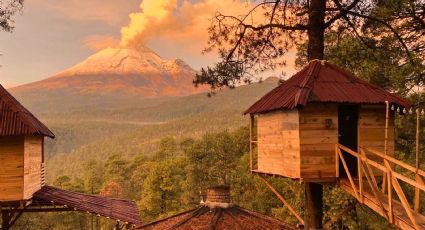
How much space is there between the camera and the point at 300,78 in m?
15.3

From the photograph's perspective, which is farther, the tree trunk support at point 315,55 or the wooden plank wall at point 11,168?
the wooden plank wall at point 11,168

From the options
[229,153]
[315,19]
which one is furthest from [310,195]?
[229,153]

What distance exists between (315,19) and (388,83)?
9.98m

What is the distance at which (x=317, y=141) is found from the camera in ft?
45.5

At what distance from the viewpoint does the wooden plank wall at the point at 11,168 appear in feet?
64.5

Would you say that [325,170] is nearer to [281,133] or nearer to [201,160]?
[281,133]

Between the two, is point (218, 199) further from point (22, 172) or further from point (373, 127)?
point (22, 172)

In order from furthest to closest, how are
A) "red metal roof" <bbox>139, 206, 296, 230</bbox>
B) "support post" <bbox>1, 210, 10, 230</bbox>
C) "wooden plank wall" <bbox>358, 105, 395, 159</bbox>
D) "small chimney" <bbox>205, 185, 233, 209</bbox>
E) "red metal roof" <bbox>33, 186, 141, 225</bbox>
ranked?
"red metal roof" <bbox>33, 186, 141, 225</bbox> < "support post" <bbox>1, 210, 10, 230</bbox> < "small chimney" <bbox>205, 185, 233, 209</bbox> < "red metal roof" <bbox>139, 206, 296, 230</bbox> < "wooden plank wall" <bbox>358, 105, 395, 159</bbox>

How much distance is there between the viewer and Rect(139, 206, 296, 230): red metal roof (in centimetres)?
1697

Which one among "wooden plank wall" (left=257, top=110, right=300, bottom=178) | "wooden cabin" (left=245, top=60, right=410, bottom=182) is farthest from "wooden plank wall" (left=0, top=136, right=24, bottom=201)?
"wooden cabin" (left=245, top=60, right=410, bottom=182)

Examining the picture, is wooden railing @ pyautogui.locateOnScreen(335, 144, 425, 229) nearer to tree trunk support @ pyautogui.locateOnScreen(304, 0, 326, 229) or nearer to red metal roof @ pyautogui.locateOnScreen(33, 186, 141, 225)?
tree trunk support @ pyautogui.locateOnScreen(304, 0, 326, 229)

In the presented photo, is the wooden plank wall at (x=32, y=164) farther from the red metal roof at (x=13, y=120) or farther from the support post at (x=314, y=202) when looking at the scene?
the support post at (x=314, y=202)

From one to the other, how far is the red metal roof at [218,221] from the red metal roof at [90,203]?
4790mm

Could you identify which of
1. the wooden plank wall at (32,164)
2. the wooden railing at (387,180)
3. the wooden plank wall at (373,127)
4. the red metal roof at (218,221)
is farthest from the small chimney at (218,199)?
the wooden plank wall at (32,164)
